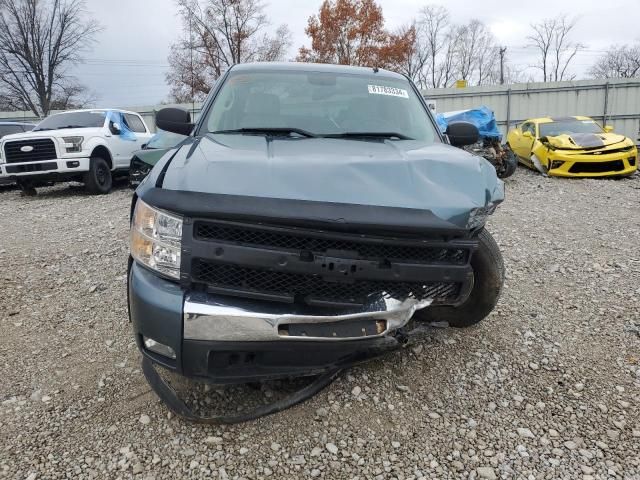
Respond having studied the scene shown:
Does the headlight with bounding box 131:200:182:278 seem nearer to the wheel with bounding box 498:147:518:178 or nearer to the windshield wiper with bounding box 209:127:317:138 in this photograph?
the windshield wiper with bounding box 209:127:317:138

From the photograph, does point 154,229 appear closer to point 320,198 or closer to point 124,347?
point 320,198

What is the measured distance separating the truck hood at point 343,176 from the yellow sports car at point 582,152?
29.2ft

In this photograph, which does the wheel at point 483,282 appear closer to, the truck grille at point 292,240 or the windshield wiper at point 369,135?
the windshield wiper at point 369,135

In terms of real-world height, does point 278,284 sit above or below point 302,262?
below

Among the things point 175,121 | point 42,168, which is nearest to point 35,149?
point 42,168

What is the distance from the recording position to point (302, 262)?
1773mm

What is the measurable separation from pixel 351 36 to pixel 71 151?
20.7 metres

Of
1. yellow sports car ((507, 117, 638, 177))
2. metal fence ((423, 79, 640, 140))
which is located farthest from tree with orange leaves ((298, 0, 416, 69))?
yellow sports car ((507, 117, 638, 177))

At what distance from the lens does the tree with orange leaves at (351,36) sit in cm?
2578

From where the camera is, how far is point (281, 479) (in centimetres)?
185

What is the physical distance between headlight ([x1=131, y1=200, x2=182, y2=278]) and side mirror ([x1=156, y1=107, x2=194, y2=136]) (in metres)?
1.41

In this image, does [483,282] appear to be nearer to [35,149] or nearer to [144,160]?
[144,160]

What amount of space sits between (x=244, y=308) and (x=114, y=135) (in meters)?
9.63

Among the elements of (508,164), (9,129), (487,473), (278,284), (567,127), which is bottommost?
(487,473)
